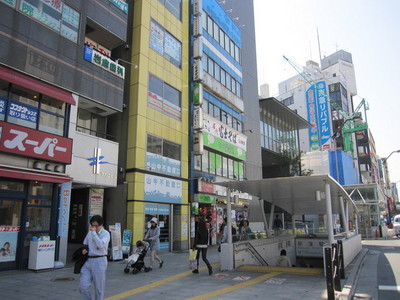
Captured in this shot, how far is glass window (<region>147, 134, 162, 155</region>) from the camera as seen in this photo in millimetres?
17347

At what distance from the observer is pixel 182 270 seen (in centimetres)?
1134

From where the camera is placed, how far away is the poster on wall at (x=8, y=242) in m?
10.4

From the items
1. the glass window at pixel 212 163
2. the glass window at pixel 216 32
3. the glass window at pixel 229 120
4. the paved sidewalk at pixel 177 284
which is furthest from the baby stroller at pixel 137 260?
the glass window at pixel 216 32

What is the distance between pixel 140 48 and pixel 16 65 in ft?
24.1

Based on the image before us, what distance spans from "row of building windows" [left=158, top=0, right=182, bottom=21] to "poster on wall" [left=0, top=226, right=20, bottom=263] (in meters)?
15.2

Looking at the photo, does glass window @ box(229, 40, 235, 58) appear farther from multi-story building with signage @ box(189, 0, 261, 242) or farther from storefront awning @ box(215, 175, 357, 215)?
storefront awning @ box(215, 175, 357, 215)

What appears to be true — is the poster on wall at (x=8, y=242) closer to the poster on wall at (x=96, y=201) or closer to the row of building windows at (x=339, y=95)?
the poster on wall at (x=96, y=201)

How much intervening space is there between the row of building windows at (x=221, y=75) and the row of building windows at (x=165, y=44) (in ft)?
8.94

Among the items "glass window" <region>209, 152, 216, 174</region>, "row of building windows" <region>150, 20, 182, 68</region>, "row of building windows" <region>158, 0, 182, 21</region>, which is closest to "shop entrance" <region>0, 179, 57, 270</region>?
"row of building windows" <region>150, 20, 182, 68</region>

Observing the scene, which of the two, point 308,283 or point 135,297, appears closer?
point 135,297

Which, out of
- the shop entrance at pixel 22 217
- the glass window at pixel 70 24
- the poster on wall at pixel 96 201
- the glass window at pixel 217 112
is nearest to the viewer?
the shop entrance at pixel 22 217

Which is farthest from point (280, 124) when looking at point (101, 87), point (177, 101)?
point (101, 87)

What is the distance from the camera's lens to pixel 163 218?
1791 cm

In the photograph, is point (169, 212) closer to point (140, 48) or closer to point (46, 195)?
point (46, 195)
